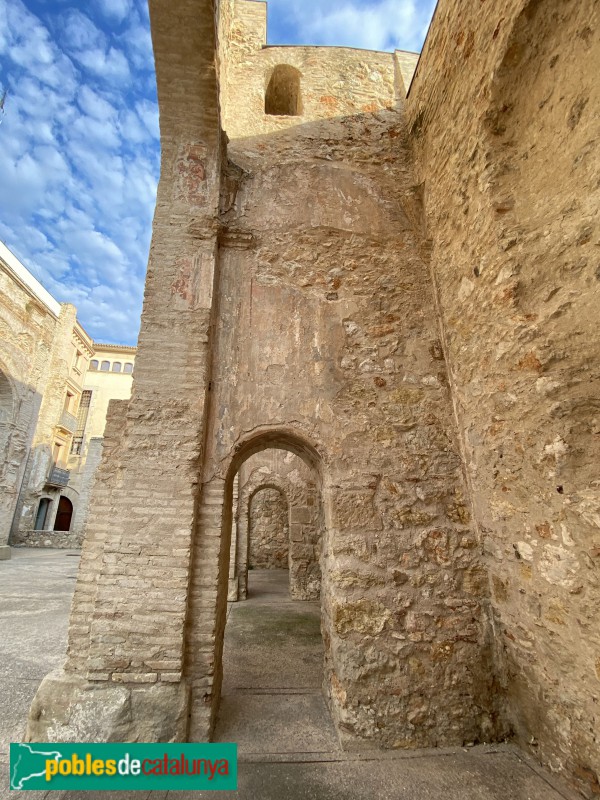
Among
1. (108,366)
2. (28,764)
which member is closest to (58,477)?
A: (108,366)

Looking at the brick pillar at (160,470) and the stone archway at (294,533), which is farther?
the stone archway at (294,533)

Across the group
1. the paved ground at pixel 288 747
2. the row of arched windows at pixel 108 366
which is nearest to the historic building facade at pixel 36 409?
the row of arched windows at pixel 108 366

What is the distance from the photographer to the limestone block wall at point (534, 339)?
2133 millimetres

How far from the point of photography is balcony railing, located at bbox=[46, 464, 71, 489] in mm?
18266

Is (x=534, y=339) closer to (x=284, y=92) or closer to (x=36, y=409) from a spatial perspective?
(x=284, y=92)

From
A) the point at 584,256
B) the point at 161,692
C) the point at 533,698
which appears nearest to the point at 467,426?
the point at 584,256

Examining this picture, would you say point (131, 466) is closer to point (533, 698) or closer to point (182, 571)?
point (182, 571)

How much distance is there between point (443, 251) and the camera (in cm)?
365

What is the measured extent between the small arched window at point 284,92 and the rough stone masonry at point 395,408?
214 cm

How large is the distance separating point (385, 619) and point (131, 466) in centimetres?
225

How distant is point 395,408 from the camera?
3.33m

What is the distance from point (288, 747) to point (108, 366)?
30482 mm

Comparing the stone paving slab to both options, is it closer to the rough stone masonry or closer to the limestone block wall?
the rough stone masonry

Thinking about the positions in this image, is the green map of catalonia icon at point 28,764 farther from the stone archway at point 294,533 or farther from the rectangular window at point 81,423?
the rectangular window at point 81,423
